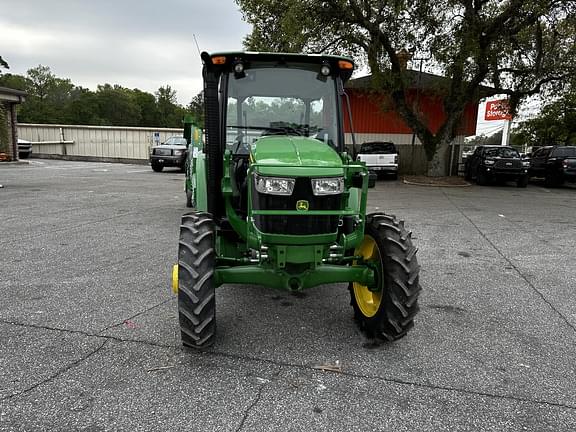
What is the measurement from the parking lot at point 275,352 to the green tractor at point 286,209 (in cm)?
40

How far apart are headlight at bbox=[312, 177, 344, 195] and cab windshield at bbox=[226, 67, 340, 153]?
1070 mm

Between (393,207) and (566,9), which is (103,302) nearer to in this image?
(393,207)

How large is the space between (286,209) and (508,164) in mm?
16892

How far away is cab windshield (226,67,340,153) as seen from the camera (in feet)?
14.1

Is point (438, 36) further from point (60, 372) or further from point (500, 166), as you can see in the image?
point (60, 372)

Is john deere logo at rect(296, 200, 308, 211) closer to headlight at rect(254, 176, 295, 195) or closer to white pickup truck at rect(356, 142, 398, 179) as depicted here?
headlight at rect(254, 176, 295, 195)

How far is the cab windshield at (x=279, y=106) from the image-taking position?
4297 millimetres

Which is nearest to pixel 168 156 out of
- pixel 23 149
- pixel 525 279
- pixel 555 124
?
pixel 23 149

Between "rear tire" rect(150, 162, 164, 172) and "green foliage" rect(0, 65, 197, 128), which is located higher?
"green foliage" rect(0, 65, 197, 128)

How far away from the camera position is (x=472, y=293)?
507 centimetres

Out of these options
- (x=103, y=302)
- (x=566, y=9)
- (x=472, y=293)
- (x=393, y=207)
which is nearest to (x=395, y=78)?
(x=566, y=9)

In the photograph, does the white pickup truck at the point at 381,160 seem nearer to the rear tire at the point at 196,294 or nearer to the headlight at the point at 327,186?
the headlight at the point at 327,186

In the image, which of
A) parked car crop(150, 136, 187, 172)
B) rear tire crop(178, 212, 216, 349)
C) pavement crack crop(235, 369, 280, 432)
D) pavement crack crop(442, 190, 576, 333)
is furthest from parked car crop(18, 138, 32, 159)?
pavement crack crop(235, 369, 280, 432)

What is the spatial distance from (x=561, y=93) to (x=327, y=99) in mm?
18835
